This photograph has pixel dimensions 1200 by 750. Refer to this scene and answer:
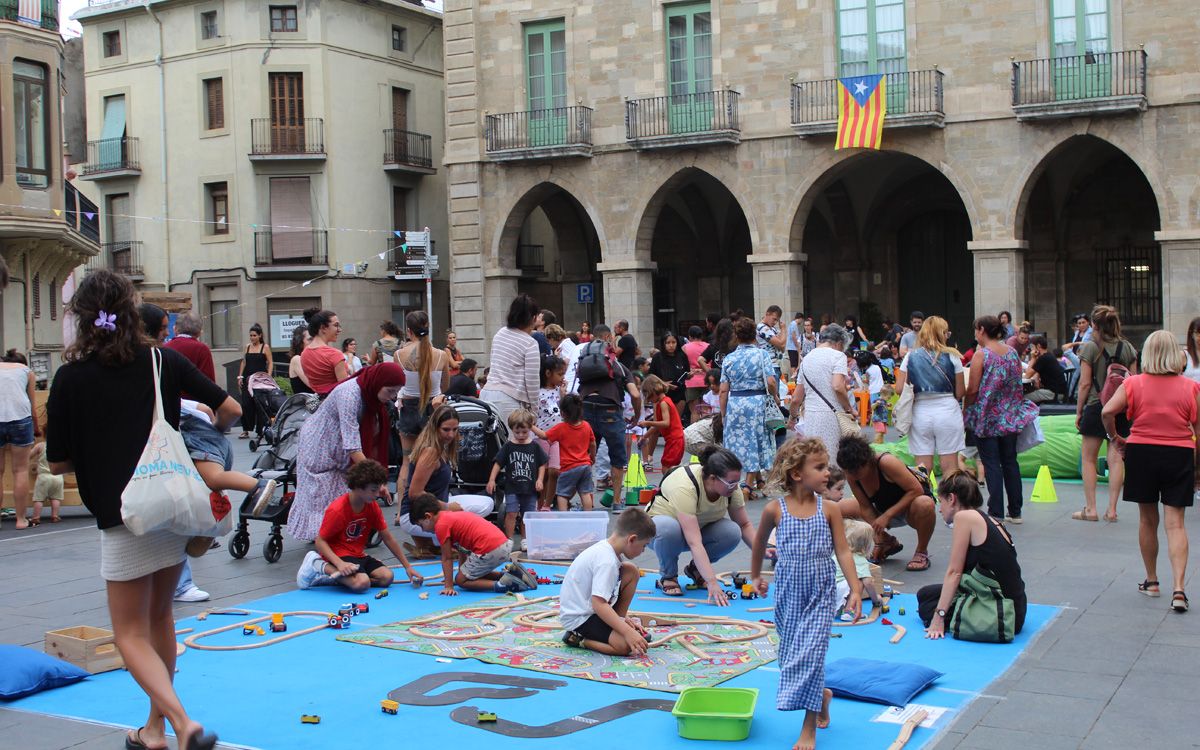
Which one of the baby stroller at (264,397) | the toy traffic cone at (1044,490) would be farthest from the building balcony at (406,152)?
the toy traffic cone at (1044,490)

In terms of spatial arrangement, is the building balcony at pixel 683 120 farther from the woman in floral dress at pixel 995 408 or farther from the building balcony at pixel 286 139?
the woman in floral dress at pixel 995 408

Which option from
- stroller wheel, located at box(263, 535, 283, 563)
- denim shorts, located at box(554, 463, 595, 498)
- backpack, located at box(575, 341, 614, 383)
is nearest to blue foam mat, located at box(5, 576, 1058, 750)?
stroller wheel, located at box(263, 535, 283, 563)

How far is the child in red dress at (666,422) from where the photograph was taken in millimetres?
14367

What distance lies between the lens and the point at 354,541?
963cm

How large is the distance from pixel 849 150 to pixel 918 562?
1841 cm

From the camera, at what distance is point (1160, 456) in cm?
829

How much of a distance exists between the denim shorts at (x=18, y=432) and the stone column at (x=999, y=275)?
1847 centimetres

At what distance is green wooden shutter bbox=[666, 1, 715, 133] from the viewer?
27.9 meters

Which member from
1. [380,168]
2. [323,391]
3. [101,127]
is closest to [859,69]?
[380,168]

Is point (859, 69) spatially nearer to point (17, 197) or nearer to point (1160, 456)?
point (17, 197)

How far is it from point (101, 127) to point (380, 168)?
8.54 m

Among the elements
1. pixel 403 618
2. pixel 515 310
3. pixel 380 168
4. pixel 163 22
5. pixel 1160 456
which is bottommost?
pixel 403 618

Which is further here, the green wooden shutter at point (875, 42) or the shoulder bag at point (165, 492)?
the green wooden shutter at point (875, 42)

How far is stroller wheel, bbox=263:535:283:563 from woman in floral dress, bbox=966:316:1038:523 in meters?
6.03
